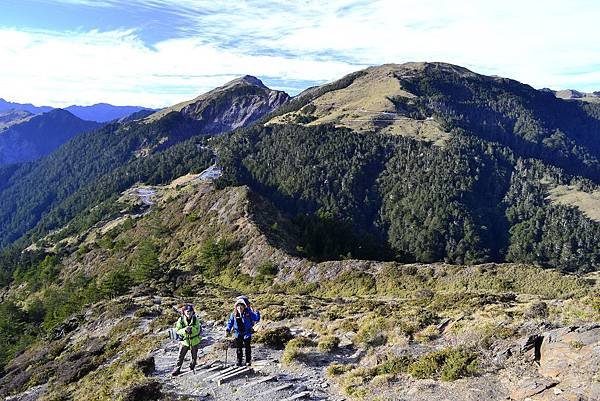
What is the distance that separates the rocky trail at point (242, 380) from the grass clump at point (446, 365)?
2.82m

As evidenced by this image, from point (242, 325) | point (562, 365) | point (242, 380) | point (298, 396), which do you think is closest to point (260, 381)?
point (242, 380)

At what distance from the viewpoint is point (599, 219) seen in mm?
193625

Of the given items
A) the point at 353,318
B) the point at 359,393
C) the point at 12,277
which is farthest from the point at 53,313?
the point at 12,277

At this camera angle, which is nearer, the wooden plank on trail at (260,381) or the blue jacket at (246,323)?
the wooden plank on trail at (260,381)

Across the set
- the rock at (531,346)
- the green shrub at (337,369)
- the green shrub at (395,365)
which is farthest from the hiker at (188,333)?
the rock at (531,346)

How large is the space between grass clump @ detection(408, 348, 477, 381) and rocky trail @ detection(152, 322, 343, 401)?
2819 millimetres

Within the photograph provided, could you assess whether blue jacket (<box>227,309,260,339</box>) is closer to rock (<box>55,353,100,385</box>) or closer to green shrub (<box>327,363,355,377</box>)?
green shrub (<box>327,363,355,377</box>)

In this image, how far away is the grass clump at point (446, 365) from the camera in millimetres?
14367

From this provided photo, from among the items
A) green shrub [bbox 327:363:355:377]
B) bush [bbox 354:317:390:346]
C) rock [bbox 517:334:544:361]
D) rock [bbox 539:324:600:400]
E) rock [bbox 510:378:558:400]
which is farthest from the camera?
bush [bbox 354:317:390:346]

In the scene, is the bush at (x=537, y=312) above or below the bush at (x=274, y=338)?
above

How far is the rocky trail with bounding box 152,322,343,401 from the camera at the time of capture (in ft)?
50.7

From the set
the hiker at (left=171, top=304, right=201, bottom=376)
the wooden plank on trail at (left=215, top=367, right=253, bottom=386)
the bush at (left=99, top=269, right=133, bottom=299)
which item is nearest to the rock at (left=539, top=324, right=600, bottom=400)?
the wooden plank on trail at (left=215, top=367, right=253, bottom=386)

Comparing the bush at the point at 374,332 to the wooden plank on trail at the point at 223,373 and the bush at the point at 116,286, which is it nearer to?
the wooden plank on trail at the point at 223,373

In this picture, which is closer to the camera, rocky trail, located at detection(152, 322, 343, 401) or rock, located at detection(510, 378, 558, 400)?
rock, located at detection(510, 378, 558, 400)
